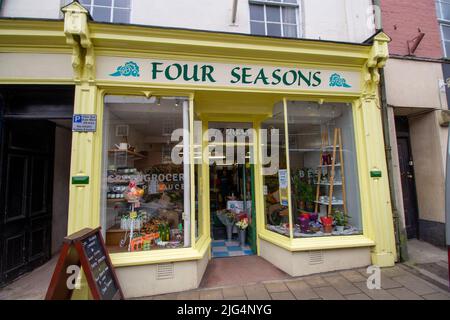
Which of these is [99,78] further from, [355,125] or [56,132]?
[355,125]

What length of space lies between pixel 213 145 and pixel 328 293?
10.6 ft

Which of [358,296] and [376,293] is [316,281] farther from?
[376,293]

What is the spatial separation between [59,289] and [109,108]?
2.52m

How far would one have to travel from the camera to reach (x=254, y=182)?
16.6 feet

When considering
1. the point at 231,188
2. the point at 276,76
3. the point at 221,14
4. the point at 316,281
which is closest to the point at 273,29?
the point at 221,14

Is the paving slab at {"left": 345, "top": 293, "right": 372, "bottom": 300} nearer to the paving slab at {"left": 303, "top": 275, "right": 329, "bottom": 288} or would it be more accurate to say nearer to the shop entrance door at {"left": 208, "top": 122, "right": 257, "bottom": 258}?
the paving slab at {"left": 303, "top": 275, "right": 329, "bottom": 288}

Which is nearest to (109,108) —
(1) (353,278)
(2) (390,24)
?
(1) (353,278)

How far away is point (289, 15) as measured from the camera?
4.73 m

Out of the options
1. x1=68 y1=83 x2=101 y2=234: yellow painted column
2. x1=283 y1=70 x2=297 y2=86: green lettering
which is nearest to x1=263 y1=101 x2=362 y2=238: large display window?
x1=283 y1=70 x2=297 y2=86: green lettering

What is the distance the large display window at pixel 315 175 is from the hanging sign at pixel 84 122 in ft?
10.3

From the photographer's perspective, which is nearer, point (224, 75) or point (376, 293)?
point (376, 293)

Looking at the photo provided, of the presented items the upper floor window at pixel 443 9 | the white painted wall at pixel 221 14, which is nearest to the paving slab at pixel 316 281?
the white painted wall at pixel 221 14

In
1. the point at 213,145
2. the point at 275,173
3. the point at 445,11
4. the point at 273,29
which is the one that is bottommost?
the point at 275,173

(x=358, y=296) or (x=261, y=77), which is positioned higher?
(x=261, y=77)
